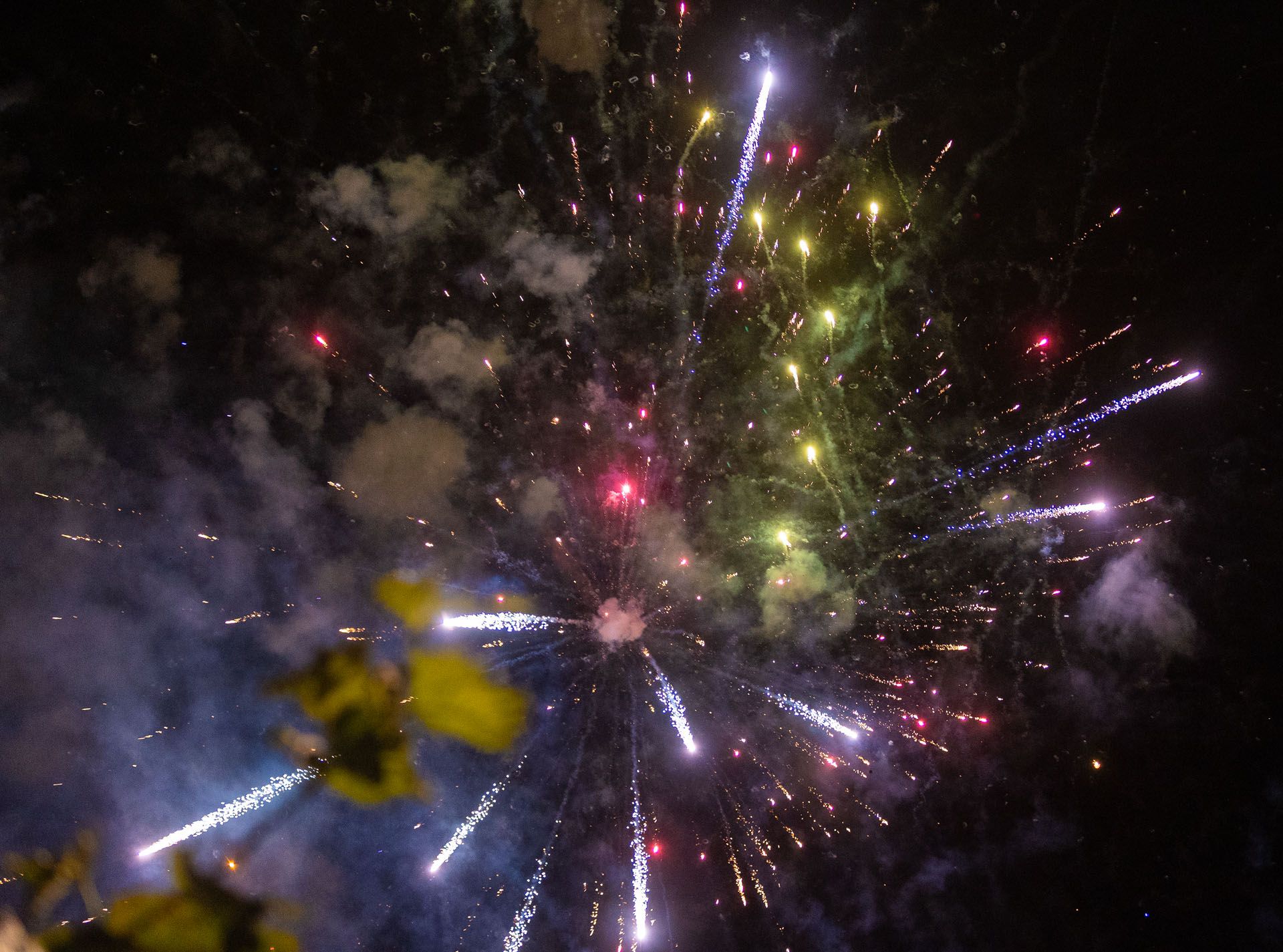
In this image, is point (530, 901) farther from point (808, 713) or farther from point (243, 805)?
point (808, 713)

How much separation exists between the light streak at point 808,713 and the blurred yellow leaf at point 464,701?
6.55ft

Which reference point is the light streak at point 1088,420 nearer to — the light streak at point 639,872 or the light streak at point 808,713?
the light streak at point 808,713

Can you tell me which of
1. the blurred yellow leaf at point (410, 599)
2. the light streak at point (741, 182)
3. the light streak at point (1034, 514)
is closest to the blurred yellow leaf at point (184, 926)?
the blurred yellow leaf at point (410, 599)

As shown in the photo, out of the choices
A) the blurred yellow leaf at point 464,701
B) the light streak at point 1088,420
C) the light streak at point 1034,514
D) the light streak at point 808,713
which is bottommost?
the light streak at point 808,713

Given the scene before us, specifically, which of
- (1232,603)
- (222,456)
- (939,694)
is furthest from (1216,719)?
(222,456)

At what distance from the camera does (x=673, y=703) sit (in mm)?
4672

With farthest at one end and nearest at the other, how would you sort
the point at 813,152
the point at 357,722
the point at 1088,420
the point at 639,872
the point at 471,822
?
the point at 639,872
the point at 471,822
the point at 357,722
the point at 1088,420
the point at 813,152

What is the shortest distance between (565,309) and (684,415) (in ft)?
3.72

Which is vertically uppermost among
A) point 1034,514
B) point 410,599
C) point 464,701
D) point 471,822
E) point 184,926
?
point 410,599

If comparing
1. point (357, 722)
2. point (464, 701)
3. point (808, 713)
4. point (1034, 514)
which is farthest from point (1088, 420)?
point (357, 722)

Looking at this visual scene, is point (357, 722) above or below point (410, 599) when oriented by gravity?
below

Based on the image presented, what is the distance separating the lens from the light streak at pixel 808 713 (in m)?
4.64

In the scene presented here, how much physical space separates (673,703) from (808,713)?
3.55 ft

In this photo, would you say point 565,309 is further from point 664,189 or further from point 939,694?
point 939,694
